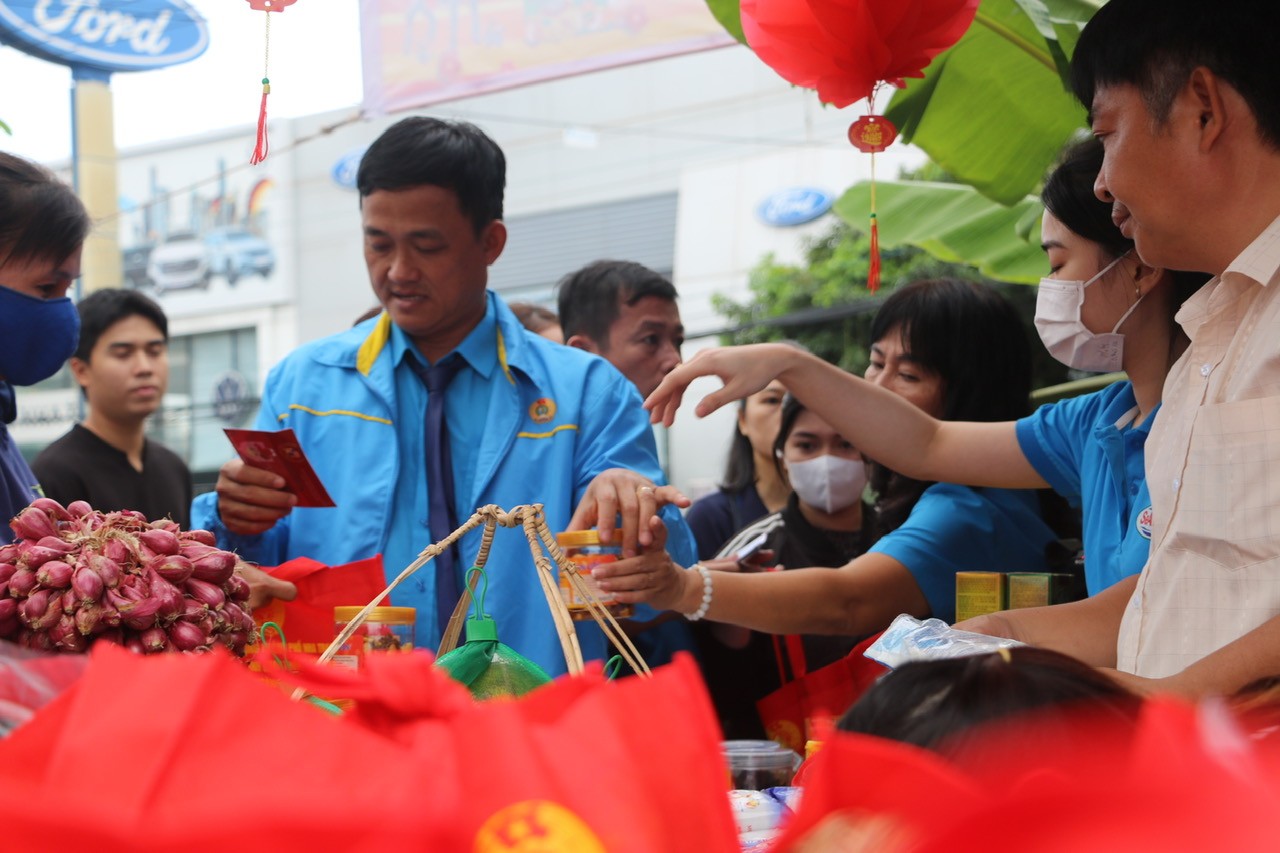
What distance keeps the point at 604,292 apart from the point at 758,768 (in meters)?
2.04

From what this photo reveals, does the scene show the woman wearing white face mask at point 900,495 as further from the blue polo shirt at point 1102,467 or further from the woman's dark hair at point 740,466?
the woman's dark hair at point 740,466

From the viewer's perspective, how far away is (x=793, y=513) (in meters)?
3.47

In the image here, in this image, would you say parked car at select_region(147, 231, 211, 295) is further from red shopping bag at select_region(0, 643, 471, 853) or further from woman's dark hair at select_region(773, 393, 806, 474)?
red shopping bag at select_region(0, 643, 471, 853)

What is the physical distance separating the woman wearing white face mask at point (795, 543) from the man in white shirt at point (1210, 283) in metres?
1.29

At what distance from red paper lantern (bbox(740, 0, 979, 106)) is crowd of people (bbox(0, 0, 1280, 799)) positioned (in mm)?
370

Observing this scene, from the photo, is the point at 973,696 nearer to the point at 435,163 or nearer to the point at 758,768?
the point at 758,768

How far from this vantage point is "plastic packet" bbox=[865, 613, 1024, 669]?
166cm

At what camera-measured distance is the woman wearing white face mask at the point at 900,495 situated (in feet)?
7.79

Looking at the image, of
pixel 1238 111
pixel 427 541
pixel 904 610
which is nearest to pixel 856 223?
pixel 904 610

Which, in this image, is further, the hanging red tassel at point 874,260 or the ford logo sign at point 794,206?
the ford logo sign at point 794,206

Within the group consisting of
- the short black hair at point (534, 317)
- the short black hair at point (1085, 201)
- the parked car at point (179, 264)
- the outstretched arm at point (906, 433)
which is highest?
the parked car at point (179, 264)

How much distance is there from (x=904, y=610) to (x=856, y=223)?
2089 mm

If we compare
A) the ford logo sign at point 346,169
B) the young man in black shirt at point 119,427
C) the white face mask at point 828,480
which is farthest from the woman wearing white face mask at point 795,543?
the ford logo sign at point 346,169

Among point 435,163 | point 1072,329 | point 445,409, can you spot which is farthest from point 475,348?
point 1072,329
